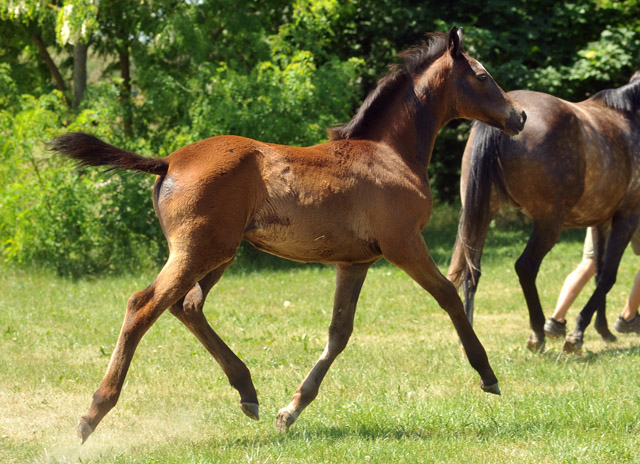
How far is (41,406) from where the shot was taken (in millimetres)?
5977

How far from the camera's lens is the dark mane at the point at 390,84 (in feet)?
17.8

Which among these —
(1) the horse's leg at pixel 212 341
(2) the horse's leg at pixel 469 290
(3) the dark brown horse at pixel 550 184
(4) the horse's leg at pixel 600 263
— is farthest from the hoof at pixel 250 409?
(4) the horse's leg at pixel 600 263

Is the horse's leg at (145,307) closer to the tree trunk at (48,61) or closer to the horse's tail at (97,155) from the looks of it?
the horse's tail at (97,155)

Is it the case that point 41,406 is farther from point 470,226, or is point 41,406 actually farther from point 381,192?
point 470,226

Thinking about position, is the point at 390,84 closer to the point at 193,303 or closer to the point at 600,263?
the point at 193,303

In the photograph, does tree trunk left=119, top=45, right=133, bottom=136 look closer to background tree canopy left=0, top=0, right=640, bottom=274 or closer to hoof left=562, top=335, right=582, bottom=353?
background tree canopy left=0, top=0, right=640, bottom=274

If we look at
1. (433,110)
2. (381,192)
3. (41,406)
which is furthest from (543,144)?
(41,406)

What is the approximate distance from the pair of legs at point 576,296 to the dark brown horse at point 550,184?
1.54 feet

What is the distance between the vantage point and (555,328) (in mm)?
8219

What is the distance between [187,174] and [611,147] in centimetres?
457

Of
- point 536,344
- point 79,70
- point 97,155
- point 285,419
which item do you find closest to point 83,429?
point 285,419

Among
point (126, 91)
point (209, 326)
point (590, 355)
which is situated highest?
point (209, 326)

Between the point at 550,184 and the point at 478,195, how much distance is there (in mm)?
626

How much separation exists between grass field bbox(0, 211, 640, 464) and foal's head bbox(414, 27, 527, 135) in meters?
1.97
